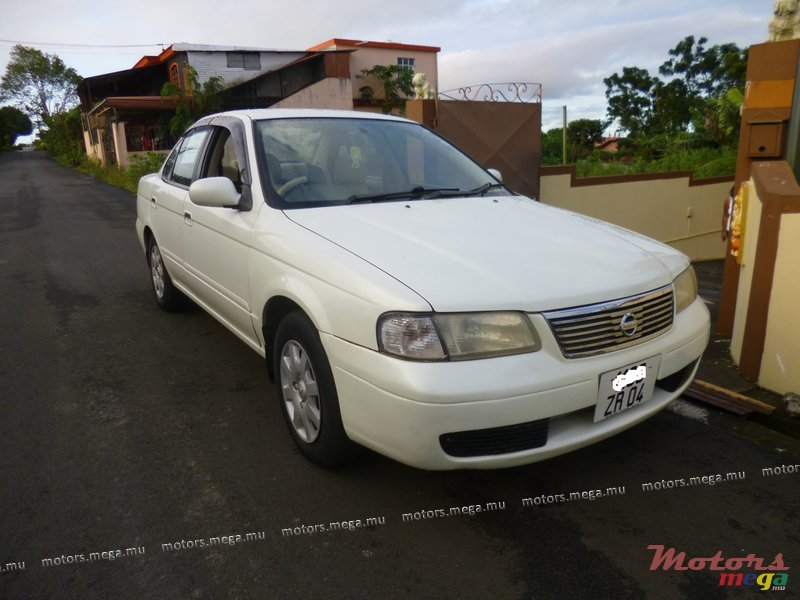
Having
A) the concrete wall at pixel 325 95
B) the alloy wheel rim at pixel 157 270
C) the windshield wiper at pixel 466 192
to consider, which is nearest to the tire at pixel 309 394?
the windshield wiper at pixel 466 192

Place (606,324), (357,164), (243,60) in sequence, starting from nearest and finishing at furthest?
(606,324)
(357,164)
(243,60)

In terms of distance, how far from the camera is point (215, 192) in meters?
3.30

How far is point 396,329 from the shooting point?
2309 millimetres

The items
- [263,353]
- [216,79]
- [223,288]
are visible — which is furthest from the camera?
[216,79]

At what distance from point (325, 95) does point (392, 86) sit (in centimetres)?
325

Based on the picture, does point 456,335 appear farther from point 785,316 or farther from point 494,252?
point 785,316

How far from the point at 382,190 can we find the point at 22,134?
90.2 metres

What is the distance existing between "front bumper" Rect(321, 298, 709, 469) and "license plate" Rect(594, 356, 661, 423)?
0.10 feet

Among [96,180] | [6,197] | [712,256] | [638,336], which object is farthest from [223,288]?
[96,180]

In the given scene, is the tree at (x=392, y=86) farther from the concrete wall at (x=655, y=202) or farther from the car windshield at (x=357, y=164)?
the car windshield at (x=357, y=164)

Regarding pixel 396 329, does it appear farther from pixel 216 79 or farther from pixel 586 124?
pixel 586 124

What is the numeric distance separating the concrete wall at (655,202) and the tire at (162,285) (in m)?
5.60

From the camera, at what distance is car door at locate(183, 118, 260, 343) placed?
341 centimetres

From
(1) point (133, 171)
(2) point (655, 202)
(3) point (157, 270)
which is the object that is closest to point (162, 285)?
(3) point (157, 270)
